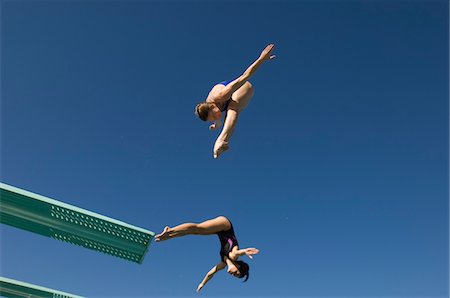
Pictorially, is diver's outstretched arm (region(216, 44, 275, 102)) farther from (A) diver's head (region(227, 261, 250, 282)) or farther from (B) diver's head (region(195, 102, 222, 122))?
(A) diver's head (region(227, 261, 250, 282))

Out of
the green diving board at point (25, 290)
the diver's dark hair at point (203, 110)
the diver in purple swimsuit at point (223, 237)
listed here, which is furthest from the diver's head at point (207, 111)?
the green diving board at point (25, 290)

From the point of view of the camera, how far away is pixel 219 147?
5914 mm

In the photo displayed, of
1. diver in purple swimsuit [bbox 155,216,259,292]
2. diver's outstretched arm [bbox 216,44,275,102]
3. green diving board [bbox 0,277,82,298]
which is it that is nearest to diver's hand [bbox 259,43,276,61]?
diver's outstretched arm [bbox 216,44,275,102]

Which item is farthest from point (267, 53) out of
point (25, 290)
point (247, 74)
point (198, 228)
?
point (25, 290)

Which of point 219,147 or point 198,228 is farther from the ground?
point 219,147

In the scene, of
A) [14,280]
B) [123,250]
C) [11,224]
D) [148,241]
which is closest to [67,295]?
[14,280]

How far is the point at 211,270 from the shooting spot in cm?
629

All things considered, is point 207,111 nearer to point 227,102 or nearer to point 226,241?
point 227,102

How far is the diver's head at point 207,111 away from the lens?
6238 millimetres

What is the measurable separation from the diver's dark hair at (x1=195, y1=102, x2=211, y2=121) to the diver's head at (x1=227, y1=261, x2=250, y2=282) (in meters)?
2.03

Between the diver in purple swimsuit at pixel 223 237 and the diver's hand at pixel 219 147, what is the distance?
894mm

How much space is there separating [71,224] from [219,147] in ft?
10.5

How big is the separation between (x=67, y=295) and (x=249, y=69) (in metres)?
8.66

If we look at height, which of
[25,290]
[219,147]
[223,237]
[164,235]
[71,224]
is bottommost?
[164,235]
